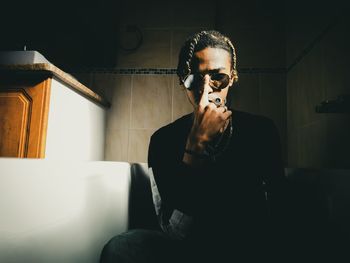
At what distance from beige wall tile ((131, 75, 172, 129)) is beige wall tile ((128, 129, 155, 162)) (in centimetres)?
5

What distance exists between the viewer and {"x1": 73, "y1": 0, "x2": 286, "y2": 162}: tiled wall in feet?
6.95

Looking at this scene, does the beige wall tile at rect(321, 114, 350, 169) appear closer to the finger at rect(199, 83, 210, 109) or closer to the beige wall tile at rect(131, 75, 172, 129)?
the finger at rect(199, 83, 210, 109)

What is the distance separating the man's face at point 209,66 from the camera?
1.11m

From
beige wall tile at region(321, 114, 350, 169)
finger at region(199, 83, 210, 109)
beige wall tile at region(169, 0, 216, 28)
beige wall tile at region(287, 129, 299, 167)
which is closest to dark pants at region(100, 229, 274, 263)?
finger at region(199, 83, 210, 109)

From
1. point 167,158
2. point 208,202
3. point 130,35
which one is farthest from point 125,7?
point 208,202

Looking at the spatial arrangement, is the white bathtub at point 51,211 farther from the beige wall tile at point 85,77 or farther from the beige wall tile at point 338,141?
the beige wall tile at point 85,77

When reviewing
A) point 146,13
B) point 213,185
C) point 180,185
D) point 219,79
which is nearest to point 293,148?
point 219,79

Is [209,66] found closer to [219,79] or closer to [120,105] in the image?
[219,79]

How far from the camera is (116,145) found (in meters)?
2.18

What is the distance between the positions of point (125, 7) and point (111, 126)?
3.52 feet

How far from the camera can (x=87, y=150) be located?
6.18ft

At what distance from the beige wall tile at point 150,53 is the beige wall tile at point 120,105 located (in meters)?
0.14

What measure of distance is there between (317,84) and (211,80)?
860mm

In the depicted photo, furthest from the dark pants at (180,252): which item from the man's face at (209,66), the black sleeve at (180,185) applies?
the man's face at (209,66)
